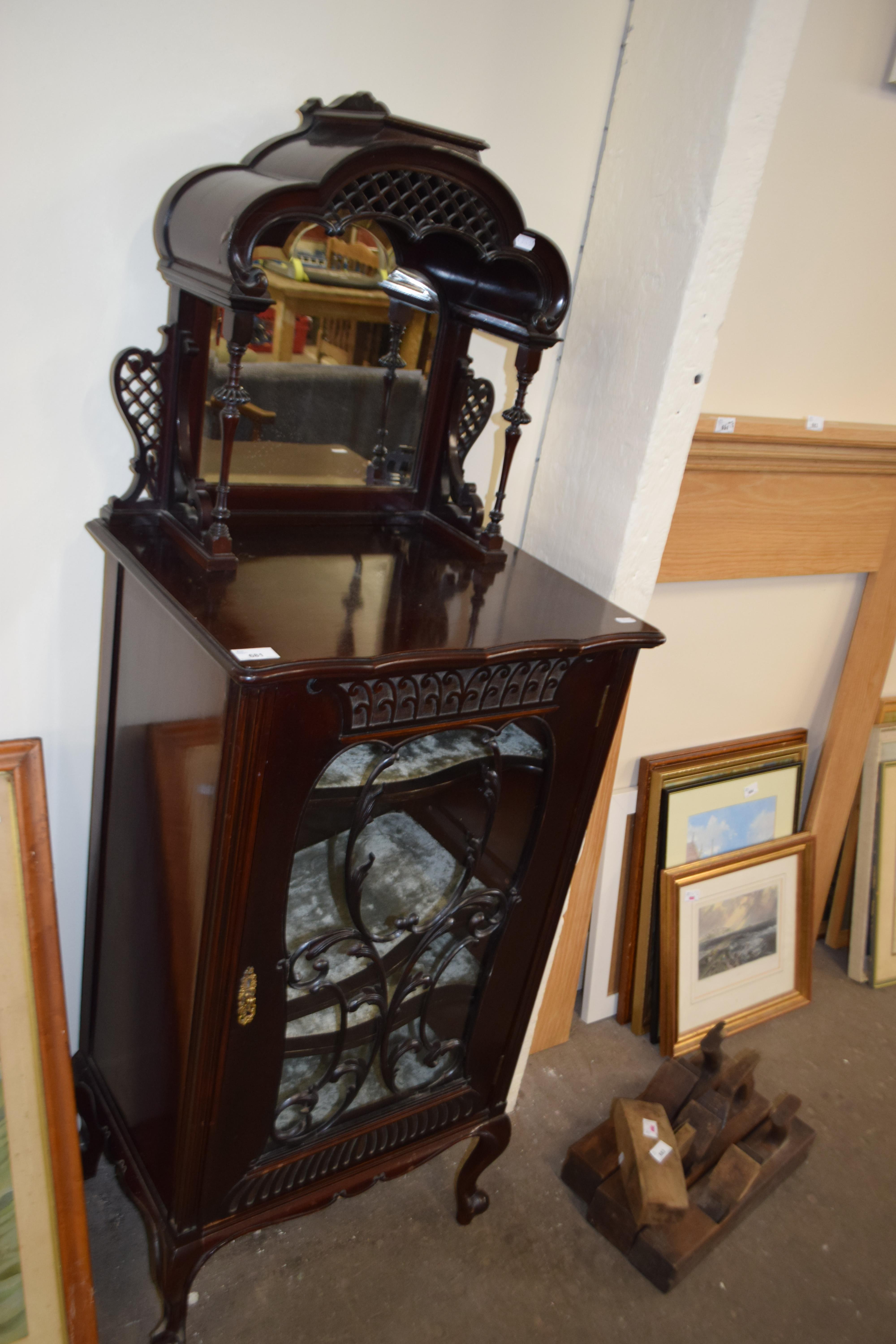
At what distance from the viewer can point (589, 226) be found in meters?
1.68

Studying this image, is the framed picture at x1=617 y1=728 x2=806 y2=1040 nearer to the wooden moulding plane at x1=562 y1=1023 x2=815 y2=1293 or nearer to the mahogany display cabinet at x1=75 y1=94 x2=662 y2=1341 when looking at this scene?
the wooden moulding plane at x1=562 y1=1023 x2=815 y2=1293

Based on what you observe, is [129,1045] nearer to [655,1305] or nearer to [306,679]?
[306,679]

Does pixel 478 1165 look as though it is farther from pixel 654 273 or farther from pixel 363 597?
pixel 654 273

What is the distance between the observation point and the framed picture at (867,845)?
2795mm

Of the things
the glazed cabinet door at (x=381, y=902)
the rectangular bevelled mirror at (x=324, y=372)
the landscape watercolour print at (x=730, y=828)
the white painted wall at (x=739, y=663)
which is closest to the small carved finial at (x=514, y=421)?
the rectangular bevelled mirror at (x=324, y=372)

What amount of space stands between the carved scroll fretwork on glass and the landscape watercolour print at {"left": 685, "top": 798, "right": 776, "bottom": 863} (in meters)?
1.05

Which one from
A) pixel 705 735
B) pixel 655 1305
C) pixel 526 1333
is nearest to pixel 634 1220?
pixel 655 1305

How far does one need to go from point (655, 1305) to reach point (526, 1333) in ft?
0.89

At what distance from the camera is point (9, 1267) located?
4.36 ft

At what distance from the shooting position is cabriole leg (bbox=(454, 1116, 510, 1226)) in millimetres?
1752

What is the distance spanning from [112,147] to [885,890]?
8.82 ft

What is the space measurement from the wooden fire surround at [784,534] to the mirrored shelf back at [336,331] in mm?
623

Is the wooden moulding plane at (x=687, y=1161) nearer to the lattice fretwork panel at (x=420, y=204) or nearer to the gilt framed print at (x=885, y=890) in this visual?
the gilt framed print at (x=885, y=890)

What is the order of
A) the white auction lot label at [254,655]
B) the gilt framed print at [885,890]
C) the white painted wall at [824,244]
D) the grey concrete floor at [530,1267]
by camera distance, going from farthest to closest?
1. the gilt framed print at [885,890]
2. the white painted wall at [824,244]
3. the grey concrete floor at [530,1267]
4. the white auction lot label at [254,655]
